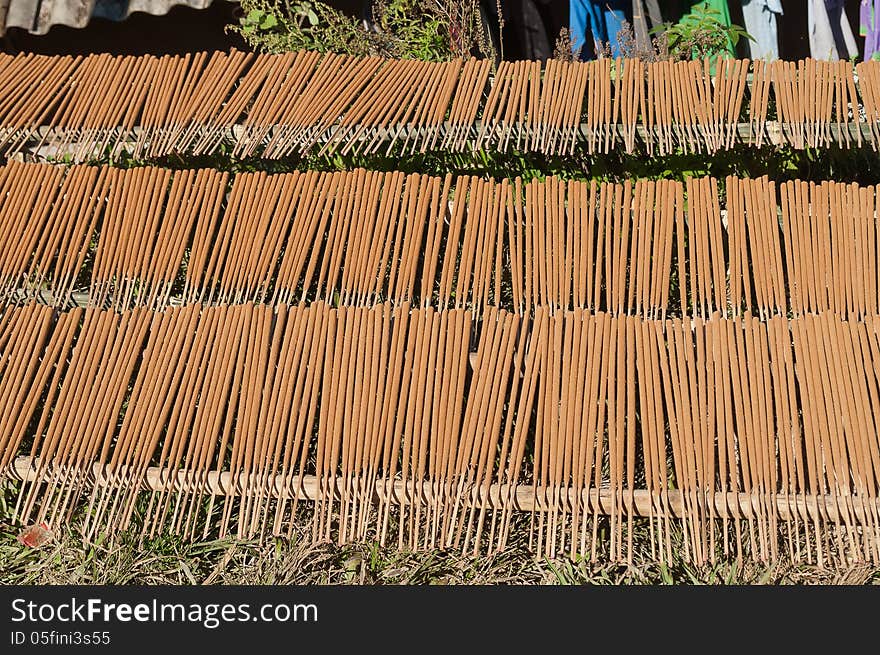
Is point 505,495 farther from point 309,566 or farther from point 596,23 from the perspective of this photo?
point 596,23

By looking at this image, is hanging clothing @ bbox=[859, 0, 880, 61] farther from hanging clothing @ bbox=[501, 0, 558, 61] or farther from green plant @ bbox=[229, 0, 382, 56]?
green plant @ bbox=[229, 0, 382, 56]

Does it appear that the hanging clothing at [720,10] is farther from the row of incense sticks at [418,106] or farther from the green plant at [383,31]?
the row of incense sticks at [418,106]

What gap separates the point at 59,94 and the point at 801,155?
2.80 m

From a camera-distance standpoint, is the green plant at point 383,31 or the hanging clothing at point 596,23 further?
the hanging clothing at point 596,23

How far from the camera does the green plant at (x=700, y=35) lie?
427cm

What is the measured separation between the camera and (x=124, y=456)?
2250 mm

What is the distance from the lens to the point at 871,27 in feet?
14.7

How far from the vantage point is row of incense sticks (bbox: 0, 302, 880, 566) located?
206 cm

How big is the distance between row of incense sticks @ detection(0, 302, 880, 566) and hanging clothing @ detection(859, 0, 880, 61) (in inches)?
109

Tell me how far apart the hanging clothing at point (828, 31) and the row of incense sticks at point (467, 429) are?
9.63 feet

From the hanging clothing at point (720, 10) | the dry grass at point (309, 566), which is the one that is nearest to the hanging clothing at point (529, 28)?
the hanging clothing at point (720, 10)

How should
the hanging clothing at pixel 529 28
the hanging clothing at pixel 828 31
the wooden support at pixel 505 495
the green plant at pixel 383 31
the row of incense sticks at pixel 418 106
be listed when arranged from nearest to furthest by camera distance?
1. the wooden support at pixel 505 495
2. the row of incense sticks at pixel 418 106
3. the green plant at pixel 383 31
4. the hanging clothing at pixel 828 31
5. the hanging clothing at pixel 529 28

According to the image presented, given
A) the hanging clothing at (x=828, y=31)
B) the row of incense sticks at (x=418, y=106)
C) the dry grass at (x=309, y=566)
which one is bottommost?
the dry grass at (x=309, y=566)

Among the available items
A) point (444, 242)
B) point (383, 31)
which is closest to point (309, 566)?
point (444, 242)
